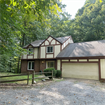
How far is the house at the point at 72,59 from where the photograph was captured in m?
11.4

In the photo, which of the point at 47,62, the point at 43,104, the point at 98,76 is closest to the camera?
the point at 43,104

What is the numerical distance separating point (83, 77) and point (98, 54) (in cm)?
328

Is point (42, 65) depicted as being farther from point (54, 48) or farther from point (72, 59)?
point (72, 59)

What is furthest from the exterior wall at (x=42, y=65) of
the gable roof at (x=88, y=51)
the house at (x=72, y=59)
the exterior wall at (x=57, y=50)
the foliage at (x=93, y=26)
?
the foliage at (x=93, y=26)

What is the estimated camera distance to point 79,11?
32094 millimetres

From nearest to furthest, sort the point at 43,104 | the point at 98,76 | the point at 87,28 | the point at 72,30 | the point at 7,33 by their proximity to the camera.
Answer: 1. the point at 43,104
2. the point at 7,33
3. the point at 98,76
4. the point at 87,28
5. the point at 72,30

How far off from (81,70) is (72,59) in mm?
1737

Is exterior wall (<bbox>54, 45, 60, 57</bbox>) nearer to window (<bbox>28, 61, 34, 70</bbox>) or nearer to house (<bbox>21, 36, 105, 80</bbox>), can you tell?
house (<bbox>21, 36, 105, 80</bbox>)

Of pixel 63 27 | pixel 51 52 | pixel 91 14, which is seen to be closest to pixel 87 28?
pixel 91 14

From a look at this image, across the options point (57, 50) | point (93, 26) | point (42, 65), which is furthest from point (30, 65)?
point (93, 26)

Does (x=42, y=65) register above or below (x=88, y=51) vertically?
below

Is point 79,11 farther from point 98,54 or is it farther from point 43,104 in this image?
point 43,104

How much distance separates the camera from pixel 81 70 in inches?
485

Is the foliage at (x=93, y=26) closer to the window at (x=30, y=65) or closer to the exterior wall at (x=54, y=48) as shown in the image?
the exterior wall at (x=54, y=48)
